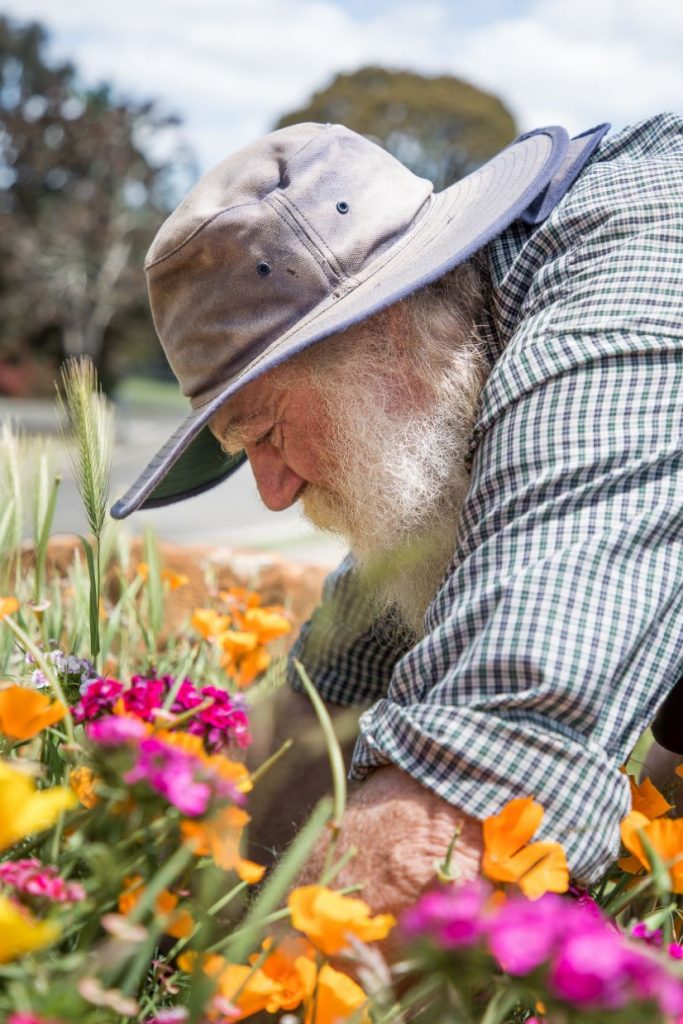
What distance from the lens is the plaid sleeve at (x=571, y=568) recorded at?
1.02m

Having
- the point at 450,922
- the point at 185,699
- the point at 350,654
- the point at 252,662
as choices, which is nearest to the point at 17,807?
the point at 450,922

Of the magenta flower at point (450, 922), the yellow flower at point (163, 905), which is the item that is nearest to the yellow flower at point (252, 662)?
the yellow flower at point (163, 905)

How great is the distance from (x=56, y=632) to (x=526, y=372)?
860 mm

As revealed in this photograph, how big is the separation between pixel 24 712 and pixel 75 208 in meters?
19.7

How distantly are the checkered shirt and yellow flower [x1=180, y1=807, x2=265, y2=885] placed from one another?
0.95 feet

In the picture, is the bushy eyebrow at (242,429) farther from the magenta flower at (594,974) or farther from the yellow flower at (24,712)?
the magenta flower at (594,974)

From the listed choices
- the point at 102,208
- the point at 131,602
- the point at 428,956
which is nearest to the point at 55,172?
the point at 102,208

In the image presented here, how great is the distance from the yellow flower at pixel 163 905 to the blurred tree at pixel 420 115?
78.1ft

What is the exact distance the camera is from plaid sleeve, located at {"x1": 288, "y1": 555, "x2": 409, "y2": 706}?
1.99 metres

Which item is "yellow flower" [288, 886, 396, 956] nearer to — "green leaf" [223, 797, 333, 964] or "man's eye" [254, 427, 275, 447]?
"green leaf" [223, 797, 333, 964]

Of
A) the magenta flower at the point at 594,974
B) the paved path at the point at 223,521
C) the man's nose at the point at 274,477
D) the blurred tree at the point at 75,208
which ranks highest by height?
A: the blurred tree at the point at 75,208

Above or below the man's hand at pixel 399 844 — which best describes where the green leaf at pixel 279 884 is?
above

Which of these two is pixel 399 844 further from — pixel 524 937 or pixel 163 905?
pixel 524 937

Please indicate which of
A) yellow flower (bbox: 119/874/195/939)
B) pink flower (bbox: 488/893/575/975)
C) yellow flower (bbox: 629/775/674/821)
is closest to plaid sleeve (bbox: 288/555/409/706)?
yellow flower (bbox: 629/775/674/821)
